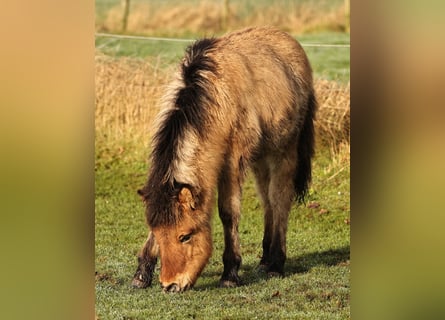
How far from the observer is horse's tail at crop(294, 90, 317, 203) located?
8.78 metres

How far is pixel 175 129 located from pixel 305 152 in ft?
5.39

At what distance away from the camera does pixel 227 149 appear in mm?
7977

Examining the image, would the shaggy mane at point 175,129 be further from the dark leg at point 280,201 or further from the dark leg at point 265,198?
the dark leg at point 280,201

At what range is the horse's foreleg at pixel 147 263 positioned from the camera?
817 cm

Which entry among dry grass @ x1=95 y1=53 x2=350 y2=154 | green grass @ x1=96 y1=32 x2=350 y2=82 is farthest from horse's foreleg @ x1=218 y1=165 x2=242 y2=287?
green grass @ x1=96 y1=32 x2=350 y2=82

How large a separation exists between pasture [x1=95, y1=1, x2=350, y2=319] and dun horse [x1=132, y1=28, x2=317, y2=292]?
A: 0.40 ft

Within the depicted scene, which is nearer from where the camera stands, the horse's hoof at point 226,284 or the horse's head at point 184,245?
the horse's head at point 184,245

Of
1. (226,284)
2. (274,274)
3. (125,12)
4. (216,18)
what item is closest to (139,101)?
(125,12)

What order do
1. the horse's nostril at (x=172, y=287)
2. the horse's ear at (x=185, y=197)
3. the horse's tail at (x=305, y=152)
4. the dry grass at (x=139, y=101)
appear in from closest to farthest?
the horse's ear at (x=185, y=197) < the horse's nostril at (x=172, y=287) < the dry grass at (x=139, y=101) < the horse's tail at (x=305, y=152)

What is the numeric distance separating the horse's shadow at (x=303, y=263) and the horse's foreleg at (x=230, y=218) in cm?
20

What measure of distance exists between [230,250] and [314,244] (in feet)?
3.01

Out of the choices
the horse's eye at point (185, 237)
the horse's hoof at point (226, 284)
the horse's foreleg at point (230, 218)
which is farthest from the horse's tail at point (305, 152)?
the horse's eye at point (185, 237)
